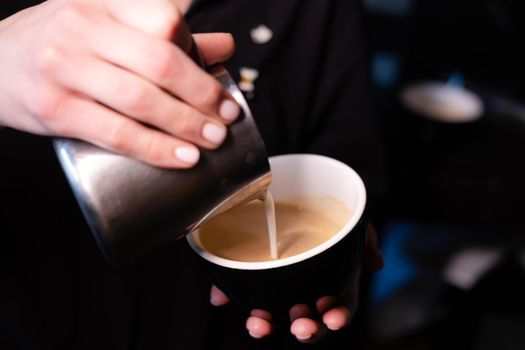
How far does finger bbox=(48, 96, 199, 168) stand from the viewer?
1.05 feet

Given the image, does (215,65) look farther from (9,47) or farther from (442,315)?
(442,315)

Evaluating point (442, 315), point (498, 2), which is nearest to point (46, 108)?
point (498, 2)

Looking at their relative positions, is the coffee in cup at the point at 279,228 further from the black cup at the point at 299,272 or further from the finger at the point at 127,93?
the finger at the point at 127,93

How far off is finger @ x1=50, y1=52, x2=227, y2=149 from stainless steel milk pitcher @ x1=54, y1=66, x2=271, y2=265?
0.11 feet

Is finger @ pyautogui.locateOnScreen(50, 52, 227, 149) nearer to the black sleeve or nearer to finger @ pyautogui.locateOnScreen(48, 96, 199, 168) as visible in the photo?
finger @ pyautogui.locateOnScreen(48, 96, 199, 168)

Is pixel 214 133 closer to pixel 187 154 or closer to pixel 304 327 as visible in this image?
pixel 187 154

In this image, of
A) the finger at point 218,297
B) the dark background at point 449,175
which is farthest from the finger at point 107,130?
the dark background at point 449,175

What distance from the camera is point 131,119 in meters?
0.33

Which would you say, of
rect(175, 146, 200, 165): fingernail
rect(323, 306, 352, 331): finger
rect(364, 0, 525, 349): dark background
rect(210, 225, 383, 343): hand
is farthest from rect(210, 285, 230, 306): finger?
rect(364, 0, 525, 349): dark background

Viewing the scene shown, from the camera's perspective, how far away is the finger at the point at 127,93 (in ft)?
1.02

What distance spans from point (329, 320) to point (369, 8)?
1.06m

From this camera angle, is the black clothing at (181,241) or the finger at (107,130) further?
the black clothing at (181,241)

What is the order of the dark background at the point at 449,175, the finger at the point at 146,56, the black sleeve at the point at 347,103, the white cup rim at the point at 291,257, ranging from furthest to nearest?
the dark background at the point at 449,175, the black sleeve at the point at 347,103, the white cup rim at the point at 291,257, the finger at the point at 146,56

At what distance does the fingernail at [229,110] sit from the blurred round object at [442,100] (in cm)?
89
